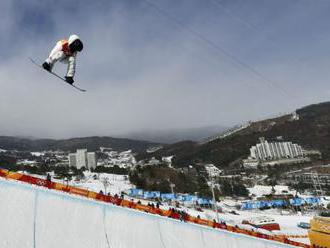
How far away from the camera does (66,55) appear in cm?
915

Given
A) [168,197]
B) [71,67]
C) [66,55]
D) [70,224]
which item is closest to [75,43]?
[66,55]

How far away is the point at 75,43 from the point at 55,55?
79 cm

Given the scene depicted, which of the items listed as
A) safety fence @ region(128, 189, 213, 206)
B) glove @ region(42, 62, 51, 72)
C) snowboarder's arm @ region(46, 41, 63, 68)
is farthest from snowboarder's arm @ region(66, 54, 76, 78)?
safety fence @ region(128, 189, 213, 206)

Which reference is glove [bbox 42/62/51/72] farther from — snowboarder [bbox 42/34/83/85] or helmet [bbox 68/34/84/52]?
helmet [bbox 68/34/84/52]

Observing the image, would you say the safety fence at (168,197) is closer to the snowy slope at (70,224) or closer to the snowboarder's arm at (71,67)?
the snowy slope at (70,224)

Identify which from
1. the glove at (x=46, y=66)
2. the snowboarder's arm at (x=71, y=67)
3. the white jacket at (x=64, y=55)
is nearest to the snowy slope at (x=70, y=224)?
the glove at (x=46, y=66)

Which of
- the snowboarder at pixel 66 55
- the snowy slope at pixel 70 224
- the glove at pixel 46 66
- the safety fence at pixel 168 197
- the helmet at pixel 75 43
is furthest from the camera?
the safety fence at pixel 168 197

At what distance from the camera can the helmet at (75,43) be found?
28.8ft

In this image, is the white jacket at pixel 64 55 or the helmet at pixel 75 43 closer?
the helmet at pixel 75 43

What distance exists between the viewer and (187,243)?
1393 cm

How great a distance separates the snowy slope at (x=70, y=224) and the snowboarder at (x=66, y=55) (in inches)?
128

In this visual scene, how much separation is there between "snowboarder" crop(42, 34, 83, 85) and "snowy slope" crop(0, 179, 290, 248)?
3.25 metres

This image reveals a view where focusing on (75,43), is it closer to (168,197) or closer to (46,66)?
(46,66)

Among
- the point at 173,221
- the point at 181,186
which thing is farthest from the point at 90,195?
the point at 181,186
